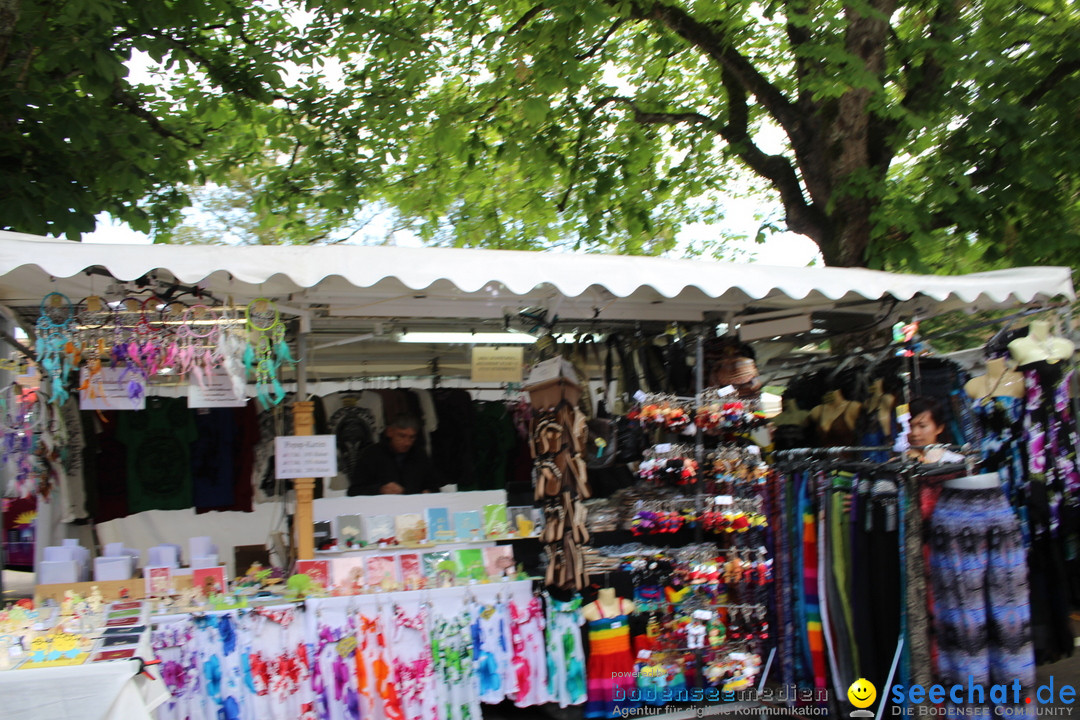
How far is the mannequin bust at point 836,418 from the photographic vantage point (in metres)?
5.06

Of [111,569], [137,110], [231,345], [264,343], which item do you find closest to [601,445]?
[264,343]

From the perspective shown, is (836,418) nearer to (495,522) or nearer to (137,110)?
(495,522)

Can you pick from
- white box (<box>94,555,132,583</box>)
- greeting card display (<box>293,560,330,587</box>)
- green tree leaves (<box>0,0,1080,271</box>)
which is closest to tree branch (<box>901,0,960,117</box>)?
green tree leaves (<box>0,0,1080,271</box>)

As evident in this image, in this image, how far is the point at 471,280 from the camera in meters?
3.52

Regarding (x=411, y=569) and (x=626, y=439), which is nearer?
(x=411, y=569)

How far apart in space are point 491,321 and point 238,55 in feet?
11.1

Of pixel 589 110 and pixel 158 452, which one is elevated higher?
pixel 589 110

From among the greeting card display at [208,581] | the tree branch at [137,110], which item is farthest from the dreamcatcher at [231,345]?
the tree branch at [137,110]

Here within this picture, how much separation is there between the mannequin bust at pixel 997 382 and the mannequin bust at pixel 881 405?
0.43 metres

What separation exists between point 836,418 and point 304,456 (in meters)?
3.13

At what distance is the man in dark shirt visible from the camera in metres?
5.76

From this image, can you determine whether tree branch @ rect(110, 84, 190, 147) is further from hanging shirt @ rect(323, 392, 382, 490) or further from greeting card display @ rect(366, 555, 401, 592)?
greeting card display @ rect(366, 555, 401, 592)

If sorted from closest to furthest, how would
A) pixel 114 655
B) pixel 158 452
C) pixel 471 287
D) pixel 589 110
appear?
1. pixel 114 655
2. pixel 471 287
3. pixel 158 452
4. pixel 589 110

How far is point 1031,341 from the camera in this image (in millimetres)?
4309
